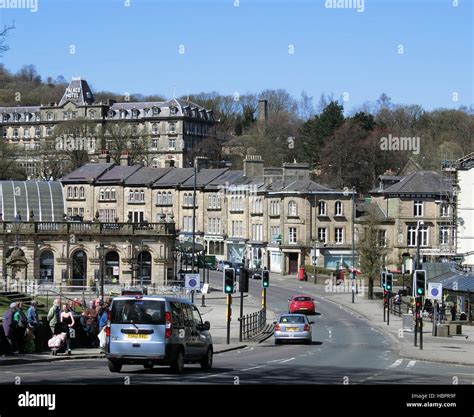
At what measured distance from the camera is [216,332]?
51094 mm

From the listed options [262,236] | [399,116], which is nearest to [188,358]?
[262,236]

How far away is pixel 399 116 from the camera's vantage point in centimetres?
17075

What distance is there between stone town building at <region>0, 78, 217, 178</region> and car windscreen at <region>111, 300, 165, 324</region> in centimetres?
13775

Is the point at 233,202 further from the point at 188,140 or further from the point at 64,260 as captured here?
the point at 188,140

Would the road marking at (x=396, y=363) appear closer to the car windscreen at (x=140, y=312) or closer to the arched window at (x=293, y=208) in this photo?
the car windscreen at (x=140, y=312)

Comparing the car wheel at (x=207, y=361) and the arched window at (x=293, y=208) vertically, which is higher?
the arched window at (x=293, y=208)

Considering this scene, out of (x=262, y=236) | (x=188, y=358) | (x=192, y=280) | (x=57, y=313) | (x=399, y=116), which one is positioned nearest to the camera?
(x=188, y=358)

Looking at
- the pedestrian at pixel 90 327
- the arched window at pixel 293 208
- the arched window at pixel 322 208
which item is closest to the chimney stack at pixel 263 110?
the arched window at pixel 293 208

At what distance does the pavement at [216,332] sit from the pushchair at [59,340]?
20cm

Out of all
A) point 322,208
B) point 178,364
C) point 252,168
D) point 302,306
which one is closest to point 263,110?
point 252,168

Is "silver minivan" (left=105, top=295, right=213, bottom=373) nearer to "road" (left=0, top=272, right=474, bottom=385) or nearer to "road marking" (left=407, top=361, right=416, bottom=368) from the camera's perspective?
"road" (left=0, top=272, right=474, bottom=385)

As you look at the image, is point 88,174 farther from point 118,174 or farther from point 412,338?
point 412,338

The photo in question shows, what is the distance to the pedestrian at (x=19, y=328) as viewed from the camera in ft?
103
